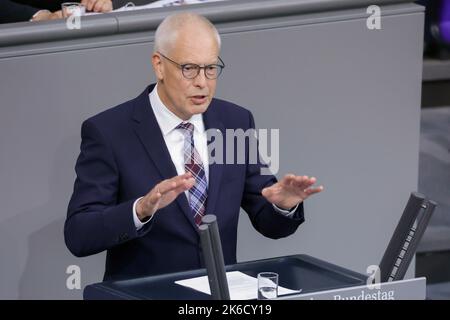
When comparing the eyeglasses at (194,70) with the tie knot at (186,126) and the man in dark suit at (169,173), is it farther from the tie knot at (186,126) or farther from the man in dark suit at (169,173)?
the tie knot at (186,126)

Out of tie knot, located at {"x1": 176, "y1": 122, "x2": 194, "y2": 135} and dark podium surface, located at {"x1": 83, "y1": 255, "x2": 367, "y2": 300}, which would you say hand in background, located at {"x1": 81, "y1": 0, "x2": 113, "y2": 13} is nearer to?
tie knot, located at {"x1": 176, "y1": 122, "x2": 194, "y2": 135}

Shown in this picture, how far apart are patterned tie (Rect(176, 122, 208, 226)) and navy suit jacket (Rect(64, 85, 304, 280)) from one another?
0.03m

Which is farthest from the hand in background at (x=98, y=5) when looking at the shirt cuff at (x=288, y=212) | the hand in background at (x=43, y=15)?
the shirt cuff at (x=288, y=212)

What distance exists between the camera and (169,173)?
305cm

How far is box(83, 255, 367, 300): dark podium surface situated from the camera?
2514 mm

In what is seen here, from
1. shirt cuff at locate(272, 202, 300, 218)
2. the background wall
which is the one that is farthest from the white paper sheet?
the background wall

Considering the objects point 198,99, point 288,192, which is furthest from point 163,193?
point 198,99

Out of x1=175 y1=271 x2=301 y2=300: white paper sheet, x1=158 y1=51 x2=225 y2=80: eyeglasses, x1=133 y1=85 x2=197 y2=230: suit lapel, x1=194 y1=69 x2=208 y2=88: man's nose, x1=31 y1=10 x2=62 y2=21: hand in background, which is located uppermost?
x1=31 y1=10 x2=62 y2=21: hand in background

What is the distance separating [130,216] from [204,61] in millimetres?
464

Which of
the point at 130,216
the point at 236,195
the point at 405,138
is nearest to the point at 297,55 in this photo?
the point at 405,138

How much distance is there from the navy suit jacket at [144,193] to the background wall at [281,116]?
590 mm

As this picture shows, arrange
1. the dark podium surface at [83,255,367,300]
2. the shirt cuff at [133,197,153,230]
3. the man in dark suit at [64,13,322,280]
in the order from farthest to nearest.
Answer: the man in dark suit at [64,13,322,280], the shirt cuff at [133,197,153,230], the dark podium surface at [83,255,367,300]

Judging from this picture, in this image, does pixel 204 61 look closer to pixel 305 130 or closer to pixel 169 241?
pixel 169 241

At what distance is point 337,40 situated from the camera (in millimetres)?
4039
